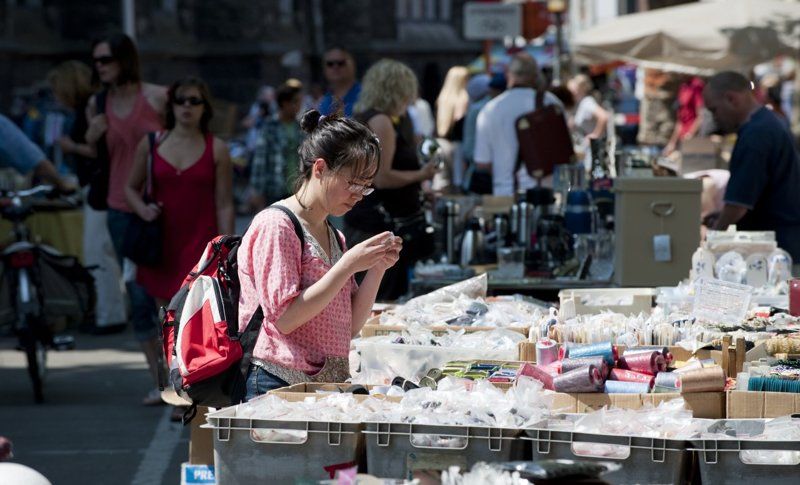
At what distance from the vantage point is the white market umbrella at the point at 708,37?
44.3 feet

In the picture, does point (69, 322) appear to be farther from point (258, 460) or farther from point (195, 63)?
point (195, 63)

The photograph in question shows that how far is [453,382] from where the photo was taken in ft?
13.8

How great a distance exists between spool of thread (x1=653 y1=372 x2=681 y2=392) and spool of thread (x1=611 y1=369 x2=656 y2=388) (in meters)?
0.03

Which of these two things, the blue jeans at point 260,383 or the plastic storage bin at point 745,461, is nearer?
the plastic storage bin at point 745,461

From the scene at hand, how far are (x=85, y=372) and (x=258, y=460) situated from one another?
6121mm

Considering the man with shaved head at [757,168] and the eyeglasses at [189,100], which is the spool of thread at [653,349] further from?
the eyeglasses at [189,100]

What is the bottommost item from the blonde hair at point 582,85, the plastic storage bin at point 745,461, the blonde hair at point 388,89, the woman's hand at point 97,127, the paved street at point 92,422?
the paved street at point 92,422

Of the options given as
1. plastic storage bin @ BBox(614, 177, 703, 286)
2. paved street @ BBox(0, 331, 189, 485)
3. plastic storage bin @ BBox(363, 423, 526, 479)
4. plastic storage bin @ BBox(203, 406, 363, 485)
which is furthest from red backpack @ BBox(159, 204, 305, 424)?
plastic storage bin @ BBox(614, 177, 703, 286)

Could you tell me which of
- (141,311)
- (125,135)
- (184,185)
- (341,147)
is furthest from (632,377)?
(125,135)

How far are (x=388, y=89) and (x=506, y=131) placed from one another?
2313 mm

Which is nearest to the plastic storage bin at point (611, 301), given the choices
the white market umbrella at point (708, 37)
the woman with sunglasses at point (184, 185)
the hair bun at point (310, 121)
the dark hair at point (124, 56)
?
the hair bun at point (310, 121)

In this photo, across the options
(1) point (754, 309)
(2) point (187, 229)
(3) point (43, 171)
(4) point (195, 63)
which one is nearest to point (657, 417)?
(1) point (754, 309)

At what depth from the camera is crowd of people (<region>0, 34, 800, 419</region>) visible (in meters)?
4.30

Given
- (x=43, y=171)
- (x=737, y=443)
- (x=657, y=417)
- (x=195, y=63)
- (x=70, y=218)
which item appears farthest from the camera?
(x=195, y=63)
